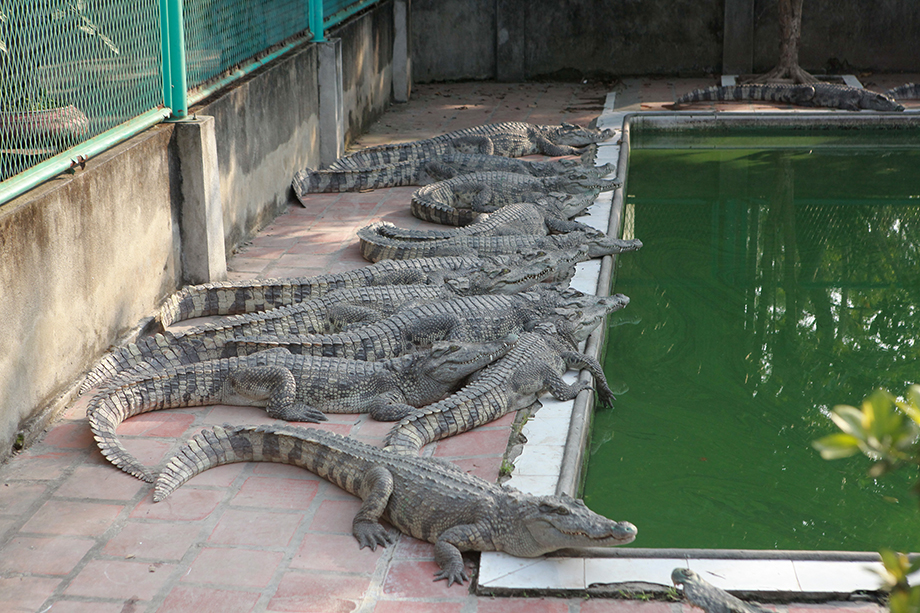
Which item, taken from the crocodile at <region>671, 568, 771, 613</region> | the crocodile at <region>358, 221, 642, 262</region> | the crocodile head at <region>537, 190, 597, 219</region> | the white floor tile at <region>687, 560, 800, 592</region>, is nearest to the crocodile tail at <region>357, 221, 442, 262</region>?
the crocodile at <region>358, 221, 642, 262</region>

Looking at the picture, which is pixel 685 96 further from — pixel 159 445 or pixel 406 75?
pixel 159 445

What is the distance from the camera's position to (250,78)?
7.83m

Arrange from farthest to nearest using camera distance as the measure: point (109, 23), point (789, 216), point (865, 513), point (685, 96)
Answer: point (685, 96) → point (789, 216) → point (109, 23) → point (865, 513)

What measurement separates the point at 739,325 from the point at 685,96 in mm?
7174

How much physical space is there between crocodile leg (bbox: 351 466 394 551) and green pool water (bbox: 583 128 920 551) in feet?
3.83

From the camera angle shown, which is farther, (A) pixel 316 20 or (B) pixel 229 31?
(A) pixel 316 20

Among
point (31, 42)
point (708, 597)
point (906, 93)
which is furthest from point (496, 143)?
point (708, 597)

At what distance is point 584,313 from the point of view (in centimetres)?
560

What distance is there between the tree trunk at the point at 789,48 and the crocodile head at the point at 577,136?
421cm

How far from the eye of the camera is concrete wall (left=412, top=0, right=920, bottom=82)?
14.9 m

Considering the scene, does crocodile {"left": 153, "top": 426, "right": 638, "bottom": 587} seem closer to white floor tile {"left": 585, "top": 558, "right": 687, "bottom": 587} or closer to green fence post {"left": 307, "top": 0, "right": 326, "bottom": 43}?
white floor tile {"left": 585, "top": 558, "right": 687, "bottom": 587}

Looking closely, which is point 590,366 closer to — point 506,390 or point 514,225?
point 506,390

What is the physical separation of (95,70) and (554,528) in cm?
401

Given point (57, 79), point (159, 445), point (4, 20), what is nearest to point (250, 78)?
point (57, 79)
